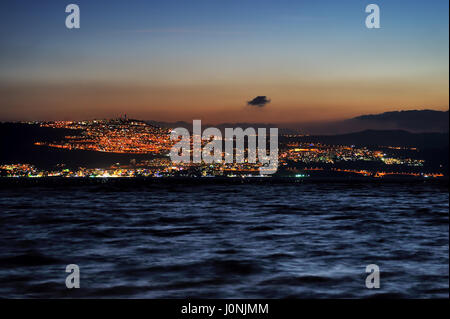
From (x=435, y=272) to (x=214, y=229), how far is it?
1628 centimetres

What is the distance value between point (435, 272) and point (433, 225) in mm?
21041

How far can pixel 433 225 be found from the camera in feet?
124

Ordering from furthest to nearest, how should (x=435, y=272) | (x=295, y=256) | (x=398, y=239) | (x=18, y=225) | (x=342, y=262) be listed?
(x=18, y=225) → (x=398, y=239) → (x=295, y=256) → (x=342, y=262) → (x=435, y=272)

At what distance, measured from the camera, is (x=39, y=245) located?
2564 cm

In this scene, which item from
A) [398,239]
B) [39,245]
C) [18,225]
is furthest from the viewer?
[18,225]

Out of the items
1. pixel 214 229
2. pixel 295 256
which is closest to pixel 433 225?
pixel 214 229

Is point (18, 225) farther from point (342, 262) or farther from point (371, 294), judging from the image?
point (371, 294)
